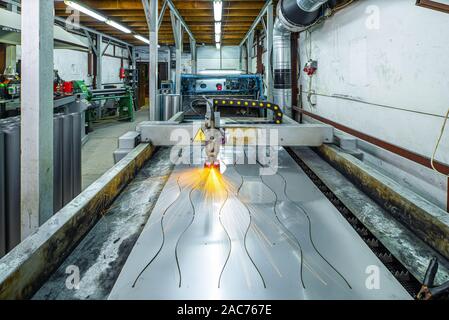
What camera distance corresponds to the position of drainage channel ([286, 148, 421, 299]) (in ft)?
4.15

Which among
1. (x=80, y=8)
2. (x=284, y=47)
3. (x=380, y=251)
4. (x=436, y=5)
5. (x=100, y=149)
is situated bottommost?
(x=380, y=251)

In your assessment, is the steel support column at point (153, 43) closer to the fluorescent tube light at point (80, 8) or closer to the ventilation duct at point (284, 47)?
the ventilation duct at point (284, 47)

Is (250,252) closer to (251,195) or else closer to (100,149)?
(251,195)

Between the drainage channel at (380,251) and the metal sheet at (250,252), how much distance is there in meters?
0.07

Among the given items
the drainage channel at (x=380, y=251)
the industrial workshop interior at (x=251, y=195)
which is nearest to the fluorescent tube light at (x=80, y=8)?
the industrial workshop interior at (x=251, y=195)

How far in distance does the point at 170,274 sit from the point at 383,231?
3.35 feet

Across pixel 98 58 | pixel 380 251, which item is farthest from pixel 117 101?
pixel 380 251

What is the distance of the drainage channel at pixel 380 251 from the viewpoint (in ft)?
4.15

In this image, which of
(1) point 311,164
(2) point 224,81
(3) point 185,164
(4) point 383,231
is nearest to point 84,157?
(2) point 224,81

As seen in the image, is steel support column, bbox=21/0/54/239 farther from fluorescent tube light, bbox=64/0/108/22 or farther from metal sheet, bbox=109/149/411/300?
fluorescent tube light, bbox=64/0/108/22

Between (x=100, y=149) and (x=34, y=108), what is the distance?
5811mm

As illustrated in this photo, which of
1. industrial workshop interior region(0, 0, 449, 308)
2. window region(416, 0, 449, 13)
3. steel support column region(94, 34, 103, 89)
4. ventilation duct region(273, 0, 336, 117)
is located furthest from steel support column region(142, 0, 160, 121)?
steel support column region(94, 34, 103, 89)

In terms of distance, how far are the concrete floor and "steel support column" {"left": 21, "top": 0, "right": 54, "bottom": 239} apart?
3184 mm

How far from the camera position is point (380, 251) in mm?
1500
